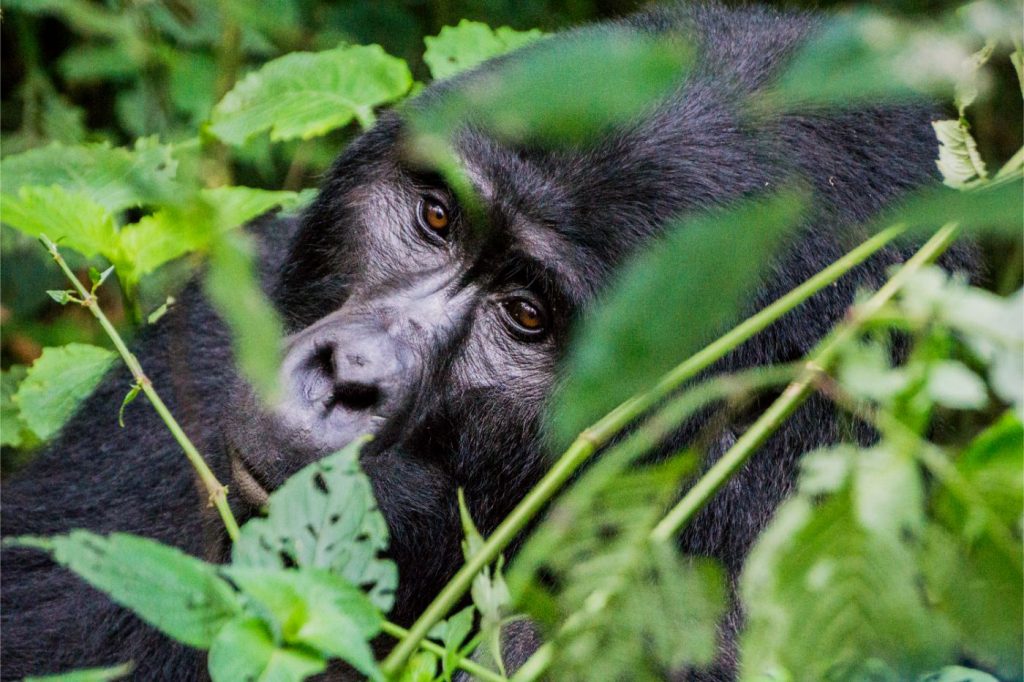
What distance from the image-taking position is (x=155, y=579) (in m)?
0.97

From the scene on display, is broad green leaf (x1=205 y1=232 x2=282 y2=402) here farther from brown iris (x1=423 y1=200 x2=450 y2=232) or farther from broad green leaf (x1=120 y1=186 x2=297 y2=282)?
brown iris (x1=423 y1=200 x2=450 y2=232)

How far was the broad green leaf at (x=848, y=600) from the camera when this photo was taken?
36.7 inches

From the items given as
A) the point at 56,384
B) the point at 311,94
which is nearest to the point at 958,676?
the point at 56,384

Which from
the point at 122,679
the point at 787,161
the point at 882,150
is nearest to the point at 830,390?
the point at 787,161

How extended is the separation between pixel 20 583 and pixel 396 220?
115 cm

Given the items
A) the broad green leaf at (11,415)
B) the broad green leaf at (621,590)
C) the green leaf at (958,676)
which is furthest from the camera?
the broad green leaf at (11,415)

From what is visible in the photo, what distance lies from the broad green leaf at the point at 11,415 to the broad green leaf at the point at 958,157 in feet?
6.39

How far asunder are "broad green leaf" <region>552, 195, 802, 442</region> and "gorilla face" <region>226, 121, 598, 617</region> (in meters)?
1.01

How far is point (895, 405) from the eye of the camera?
3.27 ft

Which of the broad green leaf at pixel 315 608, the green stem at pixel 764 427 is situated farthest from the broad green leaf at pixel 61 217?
the green stem at pixel 764 427

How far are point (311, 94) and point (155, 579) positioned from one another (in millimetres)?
1932

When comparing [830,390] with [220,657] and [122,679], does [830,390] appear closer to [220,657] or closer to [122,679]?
[220,657]

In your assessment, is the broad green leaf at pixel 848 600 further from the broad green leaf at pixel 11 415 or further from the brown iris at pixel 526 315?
the broad green leaf at pixel 11 415

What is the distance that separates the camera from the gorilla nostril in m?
1.89
